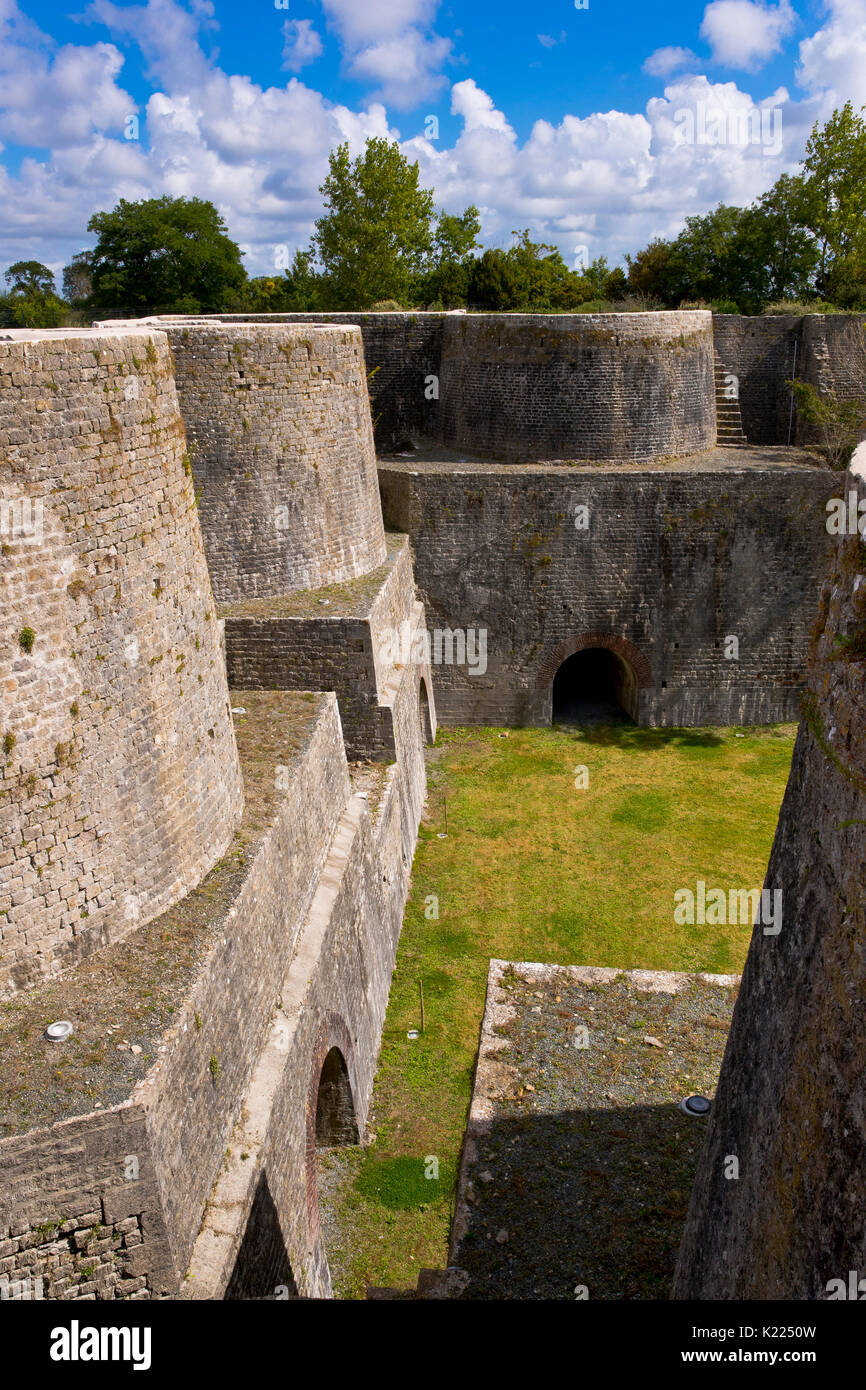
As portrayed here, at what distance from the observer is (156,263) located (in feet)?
158

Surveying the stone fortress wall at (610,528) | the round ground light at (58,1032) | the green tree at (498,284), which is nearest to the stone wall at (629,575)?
the stone fortress wall at (610,528)

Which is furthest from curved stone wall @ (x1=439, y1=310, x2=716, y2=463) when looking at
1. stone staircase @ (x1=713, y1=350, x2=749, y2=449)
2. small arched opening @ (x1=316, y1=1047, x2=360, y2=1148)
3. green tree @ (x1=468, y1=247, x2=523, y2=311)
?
green tree @ (x1=468, y1=247, x2=523, y2=311)

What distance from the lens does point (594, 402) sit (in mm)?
19859

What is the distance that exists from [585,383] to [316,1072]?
15483 millimetres

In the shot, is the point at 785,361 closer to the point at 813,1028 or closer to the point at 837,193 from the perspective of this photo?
the point at 837,193

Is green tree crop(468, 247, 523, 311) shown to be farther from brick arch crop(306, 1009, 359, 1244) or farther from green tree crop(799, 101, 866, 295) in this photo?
brick arch crop(306, 1009, 359, 1244)

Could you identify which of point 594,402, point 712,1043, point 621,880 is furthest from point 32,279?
→ point 712,1043

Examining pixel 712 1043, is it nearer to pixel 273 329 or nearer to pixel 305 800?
pixel 305 800

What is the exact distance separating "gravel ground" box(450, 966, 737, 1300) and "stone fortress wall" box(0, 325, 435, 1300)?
1.66 m

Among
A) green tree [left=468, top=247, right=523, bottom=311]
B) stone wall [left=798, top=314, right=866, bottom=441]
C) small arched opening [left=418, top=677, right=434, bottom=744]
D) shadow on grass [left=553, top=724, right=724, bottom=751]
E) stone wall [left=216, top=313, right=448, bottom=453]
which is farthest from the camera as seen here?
green tree [left=468, top=247, right=523, bottom=311]

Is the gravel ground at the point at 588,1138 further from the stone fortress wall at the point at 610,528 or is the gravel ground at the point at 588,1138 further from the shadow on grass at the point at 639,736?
the stone fortress wall at the point at 610,528

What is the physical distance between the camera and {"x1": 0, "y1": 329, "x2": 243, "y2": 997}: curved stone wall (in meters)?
5.86

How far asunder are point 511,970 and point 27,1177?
656 cm

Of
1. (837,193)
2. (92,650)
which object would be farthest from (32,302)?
(92,650)
